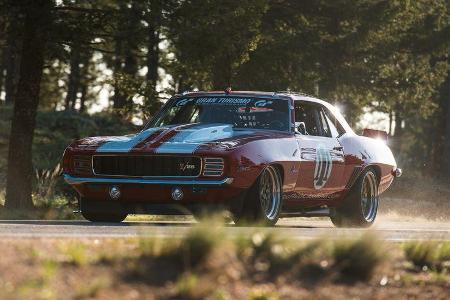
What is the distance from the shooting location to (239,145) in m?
11.3

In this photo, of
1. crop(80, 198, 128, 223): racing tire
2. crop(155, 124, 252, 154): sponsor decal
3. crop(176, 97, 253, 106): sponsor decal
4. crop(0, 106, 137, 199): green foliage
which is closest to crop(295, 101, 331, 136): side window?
crop(176, 97, 253, 106): sponsor decal

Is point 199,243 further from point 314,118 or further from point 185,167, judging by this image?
point 314,118

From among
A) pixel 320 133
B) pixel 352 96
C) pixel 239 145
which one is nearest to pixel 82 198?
pixel 239 145

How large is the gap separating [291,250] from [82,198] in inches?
228

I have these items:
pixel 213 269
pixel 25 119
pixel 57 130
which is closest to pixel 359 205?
pixel 25 119

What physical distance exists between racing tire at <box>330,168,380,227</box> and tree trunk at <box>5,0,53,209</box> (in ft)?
18.3

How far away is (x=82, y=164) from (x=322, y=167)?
9.53ft

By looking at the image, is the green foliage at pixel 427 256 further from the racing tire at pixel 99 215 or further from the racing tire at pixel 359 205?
the racing tire at pixel 359 205

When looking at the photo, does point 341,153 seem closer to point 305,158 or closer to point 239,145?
point 305,158

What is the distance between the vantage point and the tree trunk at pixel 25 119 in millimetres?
17109

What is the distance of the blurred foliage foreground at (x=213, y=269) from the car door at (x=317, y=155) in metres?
5.15

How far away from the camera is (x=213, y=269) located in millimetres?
6070

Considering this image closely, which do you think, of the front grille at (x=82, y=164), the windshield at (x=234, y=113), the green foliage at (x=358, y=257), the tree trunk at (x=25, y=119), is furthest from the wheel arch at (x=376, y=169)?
the green foliage at (x=358, y=257)

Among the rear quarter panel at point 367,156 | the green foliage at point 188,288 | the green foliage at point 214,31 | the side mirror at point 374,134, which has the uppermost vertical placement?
the green foliage at point 214,31
